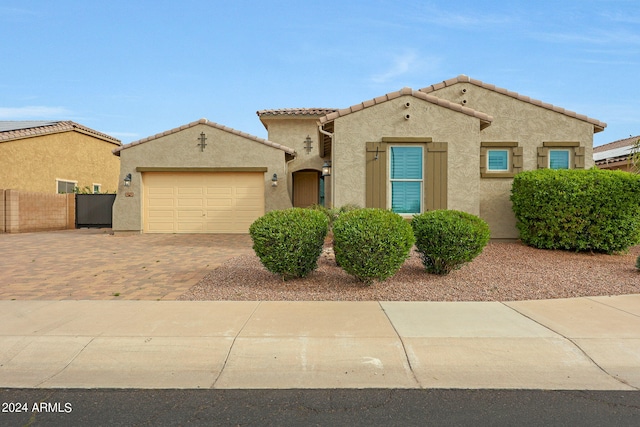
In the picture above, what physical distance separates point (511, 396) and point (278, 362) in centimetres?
212

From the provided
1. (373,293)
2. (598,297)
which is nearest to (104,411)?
(373,293)

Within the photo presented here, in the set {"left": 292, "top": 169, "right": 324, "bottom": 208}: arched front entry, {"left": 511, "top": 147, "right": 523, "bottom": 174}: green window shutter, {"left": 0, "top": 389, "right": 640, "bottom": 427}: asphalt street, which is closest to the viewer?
{"left": 0, "top": 389, "right": 640, "bottom": 427}: asphalt street

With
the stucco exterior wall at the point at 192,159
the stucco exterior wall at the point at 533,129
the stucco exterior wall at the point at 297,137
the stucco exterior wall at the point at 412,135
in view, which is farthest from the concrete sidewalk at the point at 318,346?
the stucco exterior wall at the point at 297,137

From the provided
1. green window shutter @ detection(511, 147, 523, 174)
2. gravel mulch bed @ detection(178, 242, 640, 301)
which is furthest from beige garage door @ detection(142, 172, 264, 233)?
green window shutter @ detection(511, 147, 523, 174)

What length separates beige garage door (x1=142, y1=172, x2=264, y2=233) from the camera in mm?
16094

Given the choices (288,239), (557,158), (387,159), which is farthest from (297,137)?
(288,239)

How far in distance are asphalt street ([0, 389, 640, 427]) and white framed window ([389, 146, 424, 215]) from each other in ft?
25.9

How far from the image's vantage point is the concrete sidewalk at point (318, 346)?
12.2ft

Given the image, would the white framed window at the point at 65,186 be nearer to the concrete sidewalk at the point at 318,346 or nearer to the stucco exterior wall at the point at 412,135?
the stucco exterior wall at the point at 412,135

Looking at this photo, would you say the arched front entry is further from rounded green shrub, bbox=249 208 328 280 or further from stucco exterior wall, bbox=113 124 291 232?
rounded green shrub, bbox=249 208 328 280

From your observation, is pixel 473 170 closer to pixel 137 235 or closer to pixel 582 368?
pixel 582 368

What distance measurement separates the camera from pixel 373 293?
6.46m

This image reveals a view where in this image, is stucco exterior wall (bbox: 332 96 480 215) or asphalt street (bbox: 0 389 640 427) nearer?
asphalt street (bbox: 0 389 640 427)

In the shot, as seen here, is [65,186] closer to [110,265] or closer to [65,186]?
[65,186]
